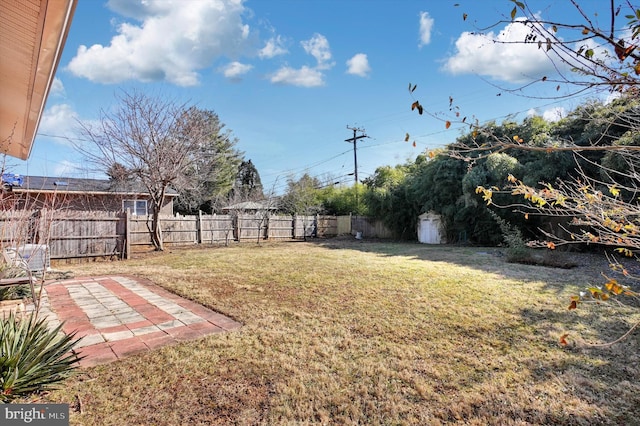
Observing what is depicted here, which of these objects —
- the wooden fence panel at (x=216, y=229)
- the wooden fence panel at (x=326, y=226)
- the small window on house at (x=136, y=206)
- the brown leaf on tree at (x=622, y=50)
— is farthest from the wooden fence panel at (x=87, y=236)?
the wooden fence panel at (x=326, y=226)

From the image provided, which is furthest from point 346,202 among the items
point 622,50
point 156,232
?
point 622,50

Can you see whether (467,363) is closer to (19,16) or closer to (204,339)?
(204,339)

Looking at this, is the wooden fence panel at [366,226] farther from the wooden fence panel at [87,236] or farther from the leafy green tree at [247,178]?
the wooden fence panel at [87,236]

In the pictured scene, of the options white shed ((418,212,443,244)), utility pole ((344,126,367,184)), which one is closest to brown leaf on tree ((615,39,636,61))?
white shed ((418,212,443,244))

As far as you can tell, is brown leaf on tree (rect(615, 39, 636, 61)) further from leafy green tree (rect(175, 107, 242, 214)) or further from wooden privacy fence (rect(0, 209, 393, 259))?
leafy green tree (rect(175, 107, 242, 214))

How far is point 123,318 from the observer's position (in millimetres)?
4090

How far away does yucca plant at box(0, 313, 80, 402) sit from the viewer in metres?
2.12

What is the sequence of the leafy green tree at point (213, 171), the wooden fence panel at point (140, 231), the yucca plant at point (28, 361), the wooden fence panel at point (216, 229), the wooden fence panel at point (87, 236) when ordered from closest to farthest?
the yucca plant at point (28, 361)
the wooden fence panel at point (87, 236)
the wooden fence panel at point (140, 231)
the wooden fence panel at point (216, 229)
the leafy green tree at point (213, 171)

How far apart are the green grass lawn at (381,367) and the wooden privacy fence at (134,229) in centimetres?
202

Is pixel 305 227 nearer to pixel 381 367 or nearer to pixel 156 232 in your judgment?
pixel 156 232

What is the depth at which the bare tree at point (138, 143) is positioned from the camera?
36.5 ft

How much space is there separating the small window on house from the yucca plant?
13870 mm

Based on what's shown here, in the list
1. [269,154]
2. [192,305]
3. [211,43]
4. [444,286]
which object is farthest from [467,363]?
[269,154]

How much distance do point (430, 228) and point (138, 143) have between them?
13.3m
